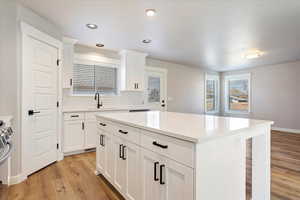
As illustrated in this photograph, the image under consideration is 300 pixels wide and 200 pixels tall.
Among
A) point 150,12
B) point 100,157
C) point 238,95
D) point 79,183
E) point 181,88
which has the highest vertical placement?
point 150,12

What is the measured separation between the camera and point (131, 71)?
4348mm

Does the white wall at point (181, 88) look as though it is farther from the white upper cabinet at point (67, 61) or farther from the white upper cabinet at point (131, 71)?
the white upper cabinet at point (67, 61)

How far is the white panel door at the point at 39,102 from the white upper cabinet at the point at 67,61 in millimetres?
481

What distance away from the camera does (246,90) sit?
669 centimetres

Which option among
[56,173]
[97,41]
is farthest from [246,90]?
[56,173]

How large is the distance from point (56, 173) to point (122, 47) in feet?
9.70

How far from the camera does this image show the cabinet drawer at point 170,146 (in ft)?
3.31

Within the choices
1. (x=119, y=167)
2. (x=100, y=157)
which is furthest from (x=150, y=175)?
(x=100, y=157)

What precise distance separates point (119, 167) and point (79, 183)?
80cm

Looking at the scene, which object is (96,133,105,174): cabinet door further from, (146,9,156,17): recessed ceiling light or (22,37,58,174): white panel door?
(146,9,156,17): recessed ceiling light

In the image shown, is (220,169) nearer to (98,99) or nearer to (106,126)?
(106,126)

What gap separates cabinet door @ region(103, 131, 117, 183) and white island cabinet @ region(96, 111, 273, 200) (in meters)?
0.06

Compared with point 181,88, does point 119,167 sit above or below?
below

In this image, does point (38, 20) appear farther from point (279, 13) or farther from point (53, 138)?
point (279, 13)
